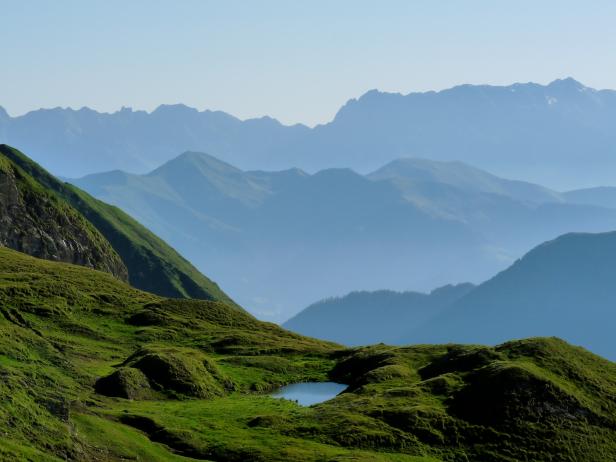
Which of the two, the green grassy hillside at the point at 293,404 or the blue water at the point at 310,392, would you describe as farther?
the blue water at the point at 310,392

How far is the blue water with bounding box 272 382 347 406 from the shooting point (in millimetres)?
92381

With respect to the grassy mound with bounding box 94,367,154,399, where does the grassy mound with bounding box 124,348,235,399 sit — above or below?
above

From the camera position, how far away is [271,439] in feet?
236

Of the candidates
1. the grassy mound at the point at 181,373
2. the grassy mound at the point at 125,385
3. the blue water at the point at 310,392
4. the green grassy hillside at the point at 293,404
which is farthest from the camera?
the blue water at the point at 310,392

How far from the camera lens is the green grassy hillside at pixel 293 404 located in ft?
213

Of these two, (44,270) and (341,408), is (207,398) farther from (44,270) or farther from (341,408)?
(44,270)

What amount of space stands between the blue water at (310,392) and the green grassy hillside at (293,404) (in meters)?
2.27

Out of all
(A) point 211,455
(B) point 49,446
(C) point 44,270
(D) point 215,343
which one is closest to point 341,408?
(A) point 211,455

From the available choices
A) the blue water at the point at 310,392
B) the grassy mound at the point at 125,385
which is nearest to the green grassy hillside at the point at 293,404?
the grassy mound at the point at 125,385

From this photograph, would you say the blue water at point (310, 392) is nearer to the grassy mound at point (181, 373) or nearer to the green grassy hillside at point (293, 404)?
the green grassy hillside at point (293, 404)

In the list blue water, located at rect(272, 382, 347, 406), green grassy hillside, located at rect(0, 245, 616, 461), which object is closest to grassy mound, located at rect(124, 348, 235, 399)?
green grassy hillside, located at rect(0, 245, 616, 461)

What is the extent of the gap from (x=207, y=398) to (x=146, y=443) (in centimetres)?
2259

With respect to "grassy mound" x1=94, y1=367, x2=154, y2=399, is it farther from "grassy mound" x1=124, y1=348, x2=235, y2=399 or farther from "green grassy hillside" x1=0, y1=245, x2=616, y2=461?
"grassy mound" x1=124, y1=348, x2=235, y2=399

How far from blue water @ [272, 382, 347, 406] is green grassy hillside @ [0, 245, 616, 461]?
89.4 inches
